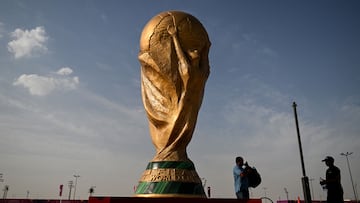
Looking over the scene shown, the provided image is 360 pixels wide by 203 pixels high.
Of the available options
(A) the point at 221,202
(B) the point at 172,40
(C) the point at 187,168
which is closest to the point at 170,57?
(B) the point at 172,40

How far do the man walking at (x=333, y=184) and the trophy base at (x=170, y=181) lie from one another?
260cm

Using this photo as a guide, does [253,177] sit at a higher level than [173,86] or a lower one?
lower

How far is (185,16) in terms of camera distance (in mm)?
7645

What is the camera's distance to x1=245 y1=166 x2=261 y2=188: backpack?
251 inches

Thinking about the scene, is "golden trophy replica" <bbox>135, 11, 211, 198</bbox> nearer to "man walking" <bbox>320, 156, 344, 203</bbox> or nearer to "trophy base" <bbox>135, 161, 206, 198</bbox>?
"trophy base" <bbox>135, 161, 206, 198</bbox>

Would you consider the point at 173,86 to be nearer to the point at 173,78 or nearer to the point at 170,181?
the point at 173,78

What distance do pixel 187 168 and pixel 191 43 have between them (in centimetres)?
314

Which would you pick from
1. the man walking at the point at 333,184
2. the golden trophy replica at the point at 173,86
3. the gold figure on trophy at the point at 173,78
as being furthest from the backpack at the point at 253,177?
the gold figure on trophy at the point at 173,78

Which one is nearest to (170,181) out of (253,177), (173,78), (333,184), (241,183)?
(241,183)

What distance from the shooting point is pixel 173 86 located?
7.14 metres

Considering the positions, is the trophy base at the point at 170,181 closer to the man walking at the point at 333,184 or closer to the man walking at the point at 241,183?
the man walking at the point at 241,183

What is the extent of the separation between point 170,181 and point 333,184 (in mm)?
3312

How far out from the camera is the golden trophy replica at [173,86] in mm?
6754

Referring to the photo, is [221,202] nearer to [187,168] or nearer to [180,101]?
[187,168]
